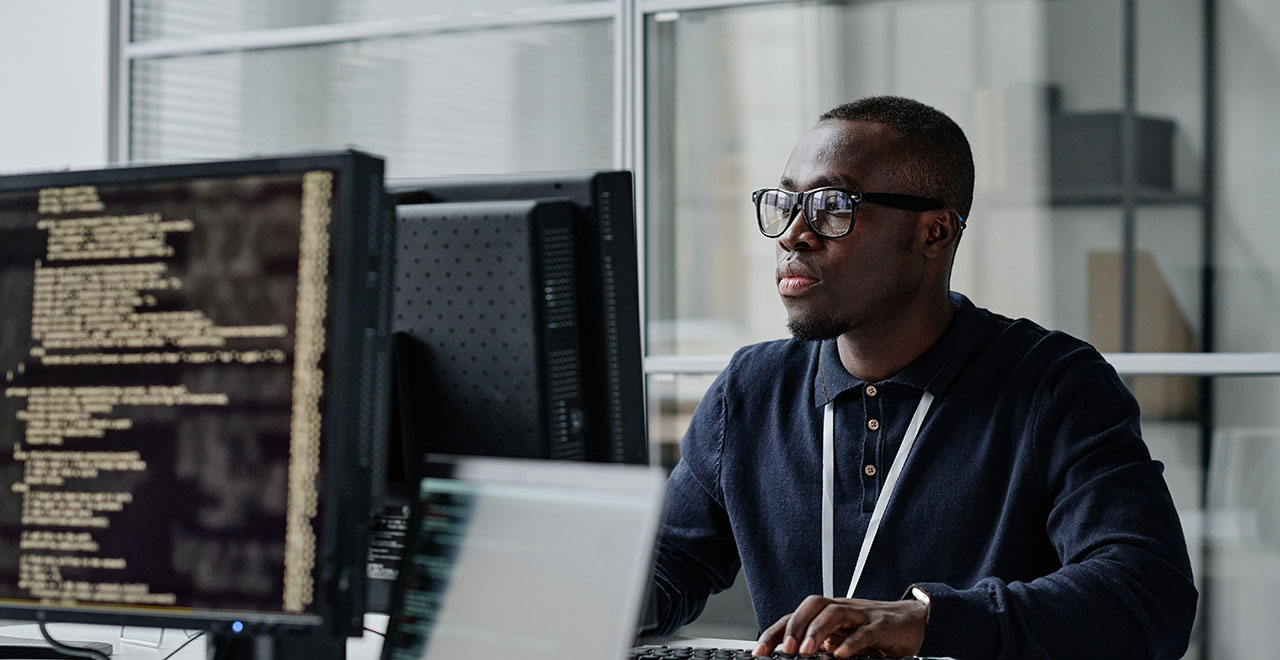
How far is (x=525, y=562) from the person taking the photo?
84cm

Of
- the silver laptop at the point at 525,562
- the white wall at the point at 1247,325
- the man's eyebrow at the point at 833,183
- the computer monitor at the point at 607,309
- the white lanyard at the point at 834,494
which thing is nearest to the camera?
the silver laptop at the point at 525,562

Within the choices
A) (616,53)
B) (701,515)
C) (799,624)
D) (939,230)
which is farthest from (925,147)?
(616,53)

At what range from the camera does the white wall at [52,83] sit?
3.86 meters

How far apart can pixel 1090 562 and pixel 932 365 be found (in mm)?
→ 373

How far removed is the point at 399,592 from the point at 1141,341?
234 cm

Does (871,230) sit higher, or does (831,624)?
(871,230)

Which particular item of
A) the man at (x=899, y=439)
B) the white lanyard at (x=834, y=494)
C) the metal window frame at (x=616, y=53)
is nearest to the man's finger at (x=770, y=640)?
the man at (x=899, y=439)

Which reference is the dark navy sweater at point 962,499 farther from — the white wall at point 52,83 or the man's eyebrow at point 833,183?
the white wall at point 52,83

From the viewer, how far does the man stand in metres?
1.42

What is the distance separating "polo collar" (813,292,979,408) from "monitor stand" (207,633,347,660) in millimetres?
822

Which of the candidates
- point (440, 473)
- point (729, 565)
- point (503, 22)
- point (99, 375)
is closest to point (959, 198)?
point (729, 565)

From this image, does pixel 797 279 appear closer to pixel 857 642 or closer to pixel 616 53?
pixel 857 642

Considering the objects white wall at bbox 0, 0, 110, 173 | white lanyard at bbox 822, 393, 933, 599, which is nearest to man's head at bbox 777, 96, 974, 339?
white lanyard at bbox 822, 393, 933, 599

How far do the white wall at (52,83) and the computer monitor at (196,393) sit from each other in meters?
3.17
